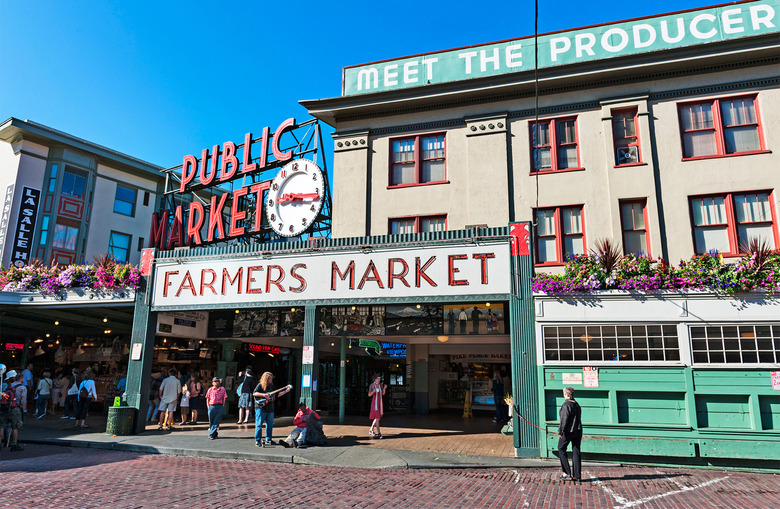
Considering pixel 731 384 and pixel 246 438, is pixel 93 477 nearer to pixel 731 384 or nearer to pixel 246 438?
pixel 246 438

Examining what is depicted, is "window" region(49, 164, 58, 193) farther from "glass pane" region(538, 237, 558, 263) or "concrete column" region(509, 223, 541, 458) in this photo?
"concrete column" region(509, 223, 541, 458)

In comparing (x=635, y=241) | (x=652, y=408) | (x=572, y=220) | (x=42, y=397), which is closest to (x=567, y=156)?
(x=572, y=220)

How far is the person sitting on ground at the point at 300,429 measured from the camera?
14.0 metres

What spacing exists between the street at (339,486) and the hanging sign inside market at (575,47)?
12.6m

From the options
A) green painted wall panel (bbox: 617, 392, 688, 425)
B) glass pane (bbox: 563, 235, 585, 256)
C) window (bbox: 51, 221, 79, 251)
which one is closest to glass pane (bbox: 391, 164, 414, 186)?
glass pane (bbox: 563, 235, 585, 256)

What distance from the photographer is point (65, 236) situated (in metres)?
32.2

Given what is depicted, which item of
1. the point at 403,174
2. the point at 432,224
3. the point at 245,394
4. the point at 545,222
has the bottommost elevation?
the point at 245,394

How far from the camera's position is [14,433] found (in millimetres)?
13664

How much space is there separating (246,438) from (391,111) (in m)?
11.9

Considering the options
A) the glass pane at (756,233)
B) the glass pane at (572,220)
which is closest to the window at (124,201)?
the glass pane at (572,220)

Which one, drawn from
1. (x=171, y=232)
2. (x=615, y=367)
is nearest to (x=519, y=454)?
Result: (x=615, y=367)

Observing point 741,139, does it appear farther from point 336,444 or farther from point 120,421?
point 120,421

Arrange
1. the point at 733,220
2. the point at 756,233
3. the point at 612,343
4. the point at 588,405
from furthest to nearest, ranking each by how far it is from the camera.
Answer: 1. the point at 733,220
2. the point at 756,233
3. the point at 612,343
4. the point at 588,405

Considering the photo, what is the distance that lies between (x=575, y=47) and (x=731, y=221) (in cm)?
747
